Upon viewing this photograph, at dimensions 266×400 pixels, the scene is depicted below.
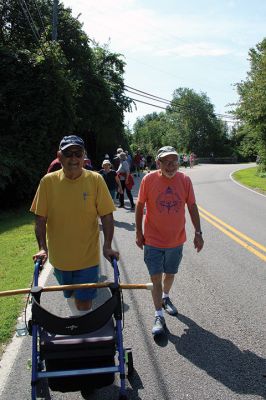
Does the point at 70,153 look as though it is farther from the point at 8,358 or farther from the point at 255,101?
the point at 255,101

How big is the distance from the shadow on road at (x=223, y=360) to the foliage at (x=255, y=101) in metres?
25.6

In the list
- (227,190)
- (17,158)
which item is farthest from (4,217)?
(227,190)

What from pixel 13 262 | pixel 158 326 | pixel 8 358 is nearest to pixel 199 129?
pixel 13 262

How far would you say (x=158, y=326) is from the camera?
487 centimetres

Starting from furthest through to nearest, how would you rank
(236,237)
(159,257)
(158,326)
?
(236,237), (159,257), (158,326)

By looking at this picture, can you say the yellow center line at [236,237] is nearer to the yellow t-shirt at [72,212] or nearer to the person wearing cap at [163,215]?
the person wearing cap at [163,215]

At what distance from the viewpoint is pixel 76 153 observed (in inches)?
153

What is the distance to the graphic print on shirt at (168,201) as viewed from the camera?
4934mm

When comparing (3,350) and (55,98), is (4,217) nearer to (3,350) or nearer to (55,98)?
(55,98)

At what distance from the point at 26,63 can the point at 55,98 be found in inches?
67.2

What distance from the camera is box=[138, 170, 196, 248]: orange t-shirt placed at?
16.2 feet

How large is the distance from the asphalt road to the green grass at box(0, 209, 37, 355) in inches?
14.9

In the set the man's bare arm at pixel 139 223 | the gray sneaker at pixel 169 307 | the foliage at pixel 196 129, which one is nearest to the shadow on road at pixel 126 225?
the gray sneaker at pixel 169 307

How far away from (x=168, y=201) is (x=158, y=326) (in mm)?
1313
